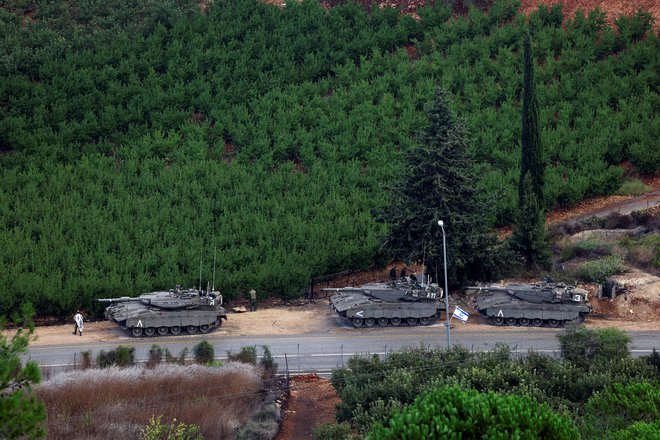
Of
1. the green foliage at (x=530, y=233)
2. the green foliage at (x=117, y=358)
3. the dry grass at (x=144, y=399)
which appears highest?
the green foliage at (x=530, y=233)

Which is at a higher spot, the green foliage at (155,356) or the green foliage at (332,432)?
the green foliage at (155,356)

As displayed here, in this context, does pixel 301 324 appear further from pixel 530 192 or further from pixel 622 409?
pixel 622 409

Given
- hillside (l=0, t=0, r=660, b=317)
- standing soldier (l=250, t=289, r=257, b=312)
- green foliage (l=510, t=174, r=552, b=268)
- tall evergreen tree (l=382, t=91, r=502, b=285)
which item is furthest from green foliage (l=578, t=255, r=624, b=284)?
standing soldier (l=250, t=289, r=257, b=312)

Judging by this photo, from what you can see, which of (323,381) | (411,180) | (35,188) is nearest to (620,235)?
(411,180)

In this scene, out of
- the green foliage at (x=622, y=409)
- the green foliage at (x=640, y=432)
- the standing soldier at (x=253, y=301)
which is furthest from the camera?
the standing soldier at (x=253, y=301)

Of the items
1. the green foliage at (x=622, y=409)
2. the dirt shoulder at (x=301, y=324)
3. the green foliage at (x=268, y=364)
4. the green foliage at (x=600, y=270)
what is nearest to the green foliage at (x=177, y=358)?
the green foliage at (x=268, y=364)

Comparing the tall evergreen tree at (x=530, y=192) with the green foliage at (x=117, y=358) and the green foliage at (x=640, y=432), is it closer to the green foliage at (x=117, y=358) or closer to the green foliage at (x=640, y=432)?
the green foliage at (x=117, y=358)

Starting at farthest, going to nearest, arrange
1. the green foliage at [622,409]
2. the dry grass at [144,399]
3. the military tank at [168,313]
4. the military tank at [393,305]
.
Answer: the military tank at [393,305], the military tank at [168,313], the dry grass at [144,399], the green foliage at [622,409]
